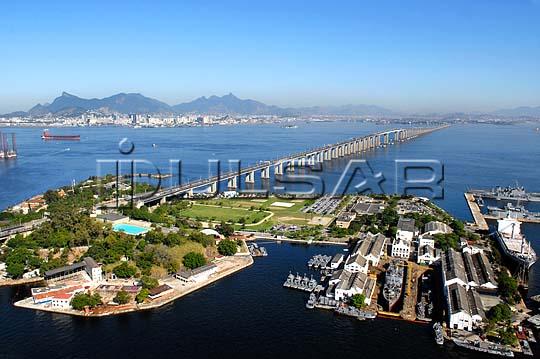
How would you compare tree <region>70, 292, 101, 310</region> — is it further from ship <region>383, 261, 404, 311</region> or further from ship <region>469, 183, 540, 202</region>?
ship <region>469, 183, 540, 202</region>

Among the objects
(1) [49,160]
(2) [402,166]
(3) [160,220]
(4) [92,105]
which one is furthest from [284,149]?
(4) [92,105]

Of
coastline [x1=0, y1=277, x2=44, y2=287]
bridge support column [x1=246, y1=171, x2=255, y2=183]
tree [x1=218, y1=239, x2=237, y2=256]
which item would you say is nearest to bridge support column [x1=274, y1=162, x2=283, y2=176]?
bridge support column [x1=246, y1=171, x2=255, y2=183]

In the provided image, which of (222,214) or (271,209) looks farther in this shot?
(271,209)

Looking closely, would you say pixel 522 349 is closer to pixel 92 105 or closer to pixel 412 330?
pixel 412 330

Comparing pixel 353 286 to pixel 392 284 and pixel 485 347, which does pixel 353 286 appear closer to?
pixel 392 284

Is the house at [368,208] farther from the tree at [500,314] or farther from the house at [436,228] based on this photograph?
the tree at [500,314]

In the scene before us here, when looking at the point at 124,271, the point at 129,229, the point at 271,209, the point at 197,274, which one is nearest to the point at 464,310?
the point at 197,274
